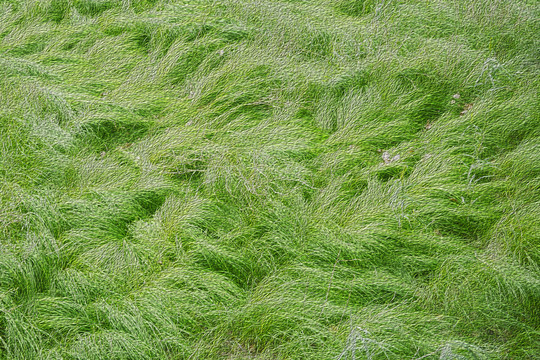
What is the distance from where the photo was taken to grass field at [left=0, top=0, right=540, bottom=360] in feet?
8.21

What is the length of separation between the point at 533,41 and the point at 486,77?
69 centimetres

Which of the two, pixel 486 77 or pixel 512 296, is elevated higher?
pixel 486 77

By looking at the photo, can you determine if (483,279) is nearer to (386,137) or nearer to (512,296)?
(512,296)

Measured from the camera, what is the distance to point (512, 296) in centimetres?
255

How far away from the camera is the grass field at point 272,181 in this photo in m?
2.50

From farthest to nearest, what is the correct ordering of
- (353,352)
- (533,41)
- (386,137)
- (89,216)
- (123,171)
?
1. (533,41)
2. (386,137)
3. (123,171)
4. (89,216)
5. (353,352)

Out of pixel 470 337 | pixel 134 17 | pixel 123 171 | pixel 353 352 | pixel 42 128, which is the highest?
pixel 134 17

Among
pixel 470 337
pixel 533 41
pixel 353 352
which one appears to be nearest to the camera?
pixel 353 352

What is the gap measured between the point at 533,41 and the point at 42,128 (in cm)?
407

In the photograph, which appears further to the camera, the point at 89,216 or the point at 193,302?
the point at 89,216

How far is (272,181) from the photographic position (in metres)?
3.21

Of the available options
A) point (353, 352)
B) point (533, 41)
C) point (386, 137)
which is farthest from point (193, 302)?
point (533, 41)

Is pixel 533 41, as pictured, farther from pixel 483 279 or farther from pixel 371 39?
pixel 483 279

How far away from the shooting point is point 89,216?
3.01 m
